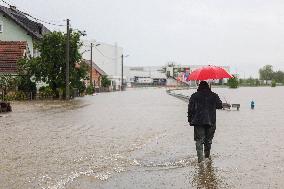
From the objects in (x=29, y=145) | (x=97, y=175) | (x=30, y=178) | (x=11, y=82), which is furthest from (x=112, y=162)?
(x=11, y=82)

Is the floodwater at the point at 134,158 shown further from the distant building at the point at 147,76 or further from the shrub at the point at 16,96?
the distant building at the point at 147,76

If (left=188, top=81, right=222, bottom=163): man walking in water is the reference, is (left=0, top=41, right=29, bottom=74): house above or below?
above

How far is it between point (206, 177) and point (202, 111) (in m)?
1.83

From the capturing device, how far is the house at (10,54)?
1735 inches

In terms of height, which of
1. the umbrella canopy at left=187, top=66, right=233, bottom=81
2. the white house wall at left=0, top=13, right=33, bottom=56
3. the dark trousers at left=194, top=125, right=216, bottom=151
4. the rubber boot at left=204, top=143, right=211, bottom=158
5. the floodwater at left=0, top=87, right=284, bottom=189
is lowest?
the floodwater at left=0, top=87, right=284, bottom=189

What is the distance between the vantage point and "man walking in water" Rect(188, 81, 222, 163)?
1045 centimetres

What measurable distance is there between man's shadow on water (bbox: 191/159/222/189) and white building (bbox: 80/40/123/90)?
323 feet

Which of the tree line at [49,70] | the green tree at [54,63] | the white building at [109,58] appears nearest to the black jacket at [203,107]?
the tree line at [49,70]

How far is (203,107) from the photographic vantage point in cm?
1048

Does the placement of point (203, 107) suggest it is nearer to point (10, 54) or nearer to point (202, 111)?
point (202, 111)

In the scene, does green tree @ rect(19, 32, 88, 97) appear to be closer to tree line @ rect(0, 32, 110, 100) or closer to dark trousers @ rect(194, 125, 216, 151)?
tree line @ rect(0, 32, 110, 100)

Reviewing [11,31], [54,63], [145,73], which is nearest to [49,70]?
[54,63]

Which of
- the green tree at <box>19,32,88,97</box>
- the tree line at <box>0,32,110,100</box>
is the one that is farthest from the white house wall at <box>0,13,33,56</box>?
the green tree at <box>19,32,88,97</box>

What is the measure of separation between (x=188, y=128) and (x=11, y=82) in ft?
83.9
